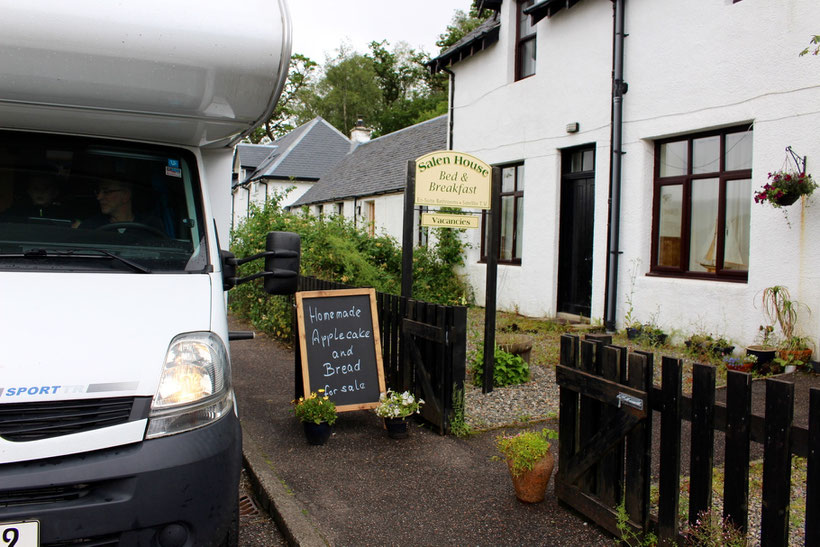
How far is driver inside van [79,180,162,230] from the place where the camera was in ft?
11.7

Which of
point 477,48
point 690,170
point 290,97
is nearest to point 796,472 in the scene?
point 690,170

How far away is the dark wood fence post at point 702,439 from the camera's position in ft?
9.74

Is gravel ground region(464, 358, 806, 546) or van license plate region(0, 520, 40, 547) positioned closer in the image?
van license plate region(0, 520, 40, 547)

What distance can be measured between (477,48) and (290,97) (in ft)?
157

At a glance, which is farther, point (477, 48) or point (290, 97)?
point (290, 97)

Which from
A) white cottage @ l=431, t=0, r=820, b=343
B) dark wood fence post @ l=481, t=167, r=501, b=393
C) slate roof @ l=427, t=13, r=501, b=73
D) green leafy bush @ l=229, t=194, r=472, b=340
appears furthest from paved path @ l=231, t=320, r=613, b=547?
slate roof @ l=427, t=13, r=501, b=73

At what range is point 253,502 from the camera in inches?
165

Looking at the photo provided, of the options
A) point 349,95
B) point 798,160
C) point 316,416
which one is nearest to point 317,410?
point 316,416

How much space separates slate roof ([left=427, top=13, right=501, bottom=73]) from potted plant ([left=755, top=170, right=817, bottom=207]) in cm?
712

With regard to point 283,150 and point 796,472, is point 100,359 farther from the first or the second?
point 283,150

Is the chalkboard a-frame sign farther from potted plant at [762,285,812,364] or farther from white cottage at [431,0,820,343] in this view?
white cottage at [431,0,820,343]

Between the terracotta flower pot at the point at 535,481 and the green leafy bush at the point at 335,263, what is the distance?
5599mm

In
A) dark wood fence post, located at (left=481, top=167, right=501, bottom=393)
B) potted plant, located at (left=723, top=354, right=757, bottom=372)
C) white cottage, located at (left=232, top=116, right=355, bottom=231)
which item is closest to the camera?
dark wood fence post, located at (left=481, top=167, right=501, bottom=393)

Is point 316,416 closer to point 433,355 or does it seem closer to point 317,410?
point 317,410
